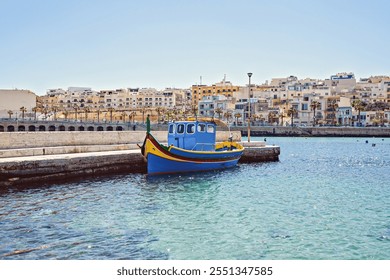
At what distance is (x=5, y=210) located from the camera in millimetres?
14734

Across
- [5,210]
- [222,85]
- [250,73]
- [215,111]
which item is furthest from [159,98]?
[5,210]

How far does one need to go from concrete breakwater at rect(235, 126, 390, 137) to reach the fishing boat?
2834 inches

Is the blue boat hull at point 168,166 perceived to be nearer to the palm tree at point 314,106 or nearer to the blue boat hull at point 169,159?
the blue boat hull at point 169,159

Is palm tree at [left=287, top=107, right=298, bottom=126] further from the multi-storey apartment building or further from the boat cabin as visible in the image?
the boat cabin

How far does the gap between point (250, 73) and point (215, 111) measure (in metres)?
85.0

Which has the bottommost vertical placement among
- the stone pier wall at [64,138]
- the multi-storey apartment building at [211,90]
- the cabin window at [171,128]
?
the stone pier wall at [64,138]

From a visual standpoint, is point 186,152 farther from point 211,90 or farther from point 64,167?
point 211,90

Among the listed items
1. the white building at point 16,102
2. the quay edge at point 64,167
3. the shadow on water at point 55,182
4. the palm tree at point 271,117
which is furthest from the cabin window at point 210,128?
the palm tree at point 271,117

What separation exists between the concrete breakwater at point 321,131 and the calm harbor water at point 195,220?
79213 mm

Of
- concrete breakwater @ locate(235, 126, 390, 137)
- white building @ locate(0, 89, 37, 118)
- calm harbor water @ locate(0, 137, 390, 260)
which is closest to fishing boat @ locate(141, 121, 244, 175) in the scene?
calm harbor water @ locate(0, 137, 390, 260)

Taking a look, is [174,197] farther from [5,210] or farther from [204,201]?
[5,210]

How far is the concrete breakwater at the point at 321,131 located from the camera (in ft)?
322

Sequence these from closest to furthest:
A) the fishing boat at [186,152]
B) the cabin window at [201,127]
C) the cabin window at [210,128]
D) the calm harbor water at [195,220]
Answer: the calm harbor water at [195,220], the fishing boat at [186,152], the cabin window at [201,127], the cabin window at [210,128]

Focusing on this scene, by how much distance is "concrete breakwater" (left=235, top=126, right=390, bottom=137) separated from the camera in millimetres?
98125
